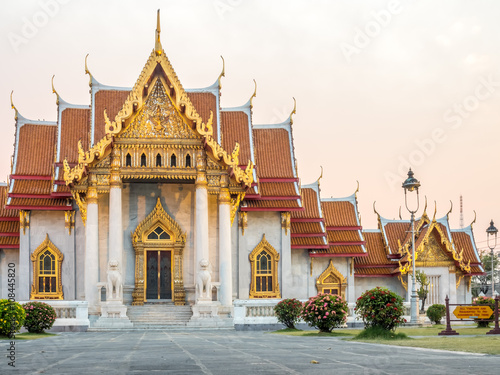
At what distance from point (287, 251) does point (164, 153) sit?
7.96 m

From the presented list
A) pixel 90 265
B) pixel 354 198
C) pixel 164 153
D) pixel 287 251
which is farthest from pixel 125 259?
pixel 354 198

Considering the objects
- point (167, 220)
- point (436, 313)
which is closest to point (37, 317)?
point (167, 220)

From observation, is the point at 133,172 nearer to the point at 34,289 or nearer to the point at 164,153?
the point at 164,153

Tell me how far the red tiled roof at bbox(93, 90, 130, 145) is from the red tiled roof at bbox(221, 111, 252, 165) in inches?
201

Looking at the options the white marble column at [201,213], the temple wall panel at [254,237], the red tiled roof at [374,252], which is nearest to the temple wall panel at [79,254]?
the white marble column at [201,213]

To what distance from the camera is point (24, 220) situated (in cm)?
3638

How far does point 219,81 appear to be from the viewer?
40469 mm

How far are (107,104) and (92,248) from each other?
8.83 m

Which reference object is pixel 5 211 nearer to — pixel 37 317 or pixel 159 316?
pixel 159 316

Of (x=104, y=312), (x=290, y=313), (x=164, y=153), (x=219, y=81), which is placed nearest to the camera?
(x=290, y=313)

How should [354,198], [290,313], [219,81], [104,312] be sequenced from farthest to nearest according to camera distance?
1. [354,198]
2. [219,81]
3. [104,312]
4. [290,313]

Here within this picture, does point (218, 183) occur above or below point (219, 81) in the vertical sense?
below

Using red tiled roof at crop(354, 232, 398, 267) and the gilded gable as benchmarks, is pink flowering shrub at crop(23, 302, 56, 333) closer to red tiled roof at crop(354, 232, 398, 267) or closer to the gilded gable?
the gilded gable

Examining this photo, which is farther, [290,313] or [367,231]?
[367,231]
